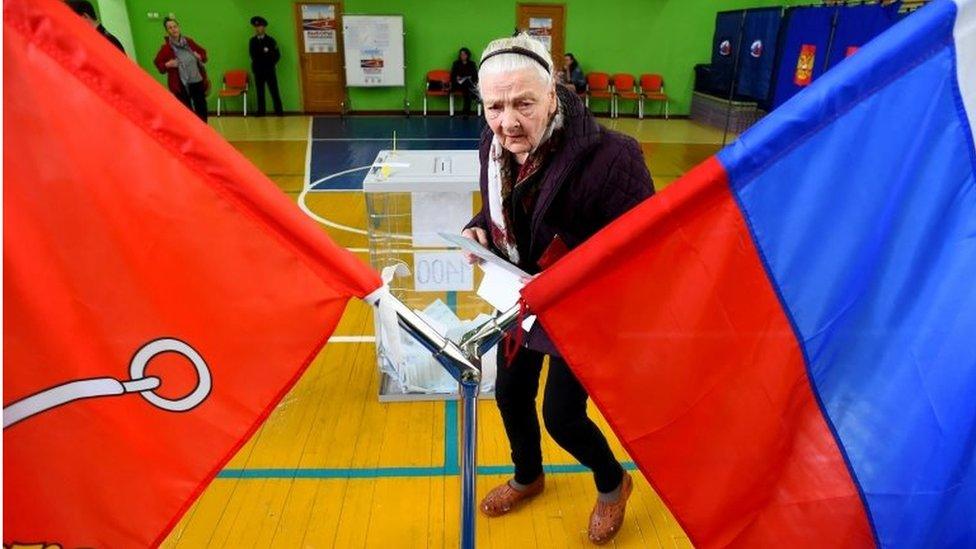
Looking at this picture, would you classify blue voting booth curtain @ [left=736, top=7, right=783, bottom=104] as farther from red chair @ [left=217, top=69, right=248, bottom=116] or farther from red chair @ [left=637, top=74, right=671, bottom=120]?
red chair @ [left=217, top=69, right=248, bottom=116]

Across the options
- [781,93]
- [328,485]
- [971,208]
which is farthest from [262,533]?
Result: [781,93]

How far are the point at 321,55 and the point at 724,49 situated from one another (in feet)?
Answer: 26.1

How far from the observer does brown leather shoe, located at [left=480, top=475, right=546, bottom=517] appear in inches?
102

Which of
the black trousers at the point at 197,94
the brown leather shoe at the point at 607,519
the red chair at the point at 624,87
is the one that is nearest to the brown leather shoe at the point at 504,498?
the brown leather shoe at the point at 607,519

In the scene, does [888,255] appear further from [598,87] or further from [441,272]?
[598,87]

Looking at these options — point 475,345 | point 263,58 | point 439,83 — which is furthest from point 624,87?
point 475,345

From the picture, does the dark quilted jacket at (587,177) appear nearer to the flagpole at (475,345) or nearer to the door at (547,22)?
the flagpole at (475,345)

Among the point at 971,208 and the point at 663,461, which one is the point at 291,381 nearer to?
the point at 663,461

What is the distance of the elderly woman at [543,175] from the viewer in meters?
1.53

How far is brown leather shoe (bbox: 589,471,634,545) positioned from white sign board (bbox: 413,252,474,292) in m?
1.30

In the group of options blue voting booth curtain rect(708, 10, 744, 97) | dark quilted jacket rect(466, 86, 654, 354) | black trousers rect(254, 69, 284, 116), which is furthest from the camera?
black trousers rect(254, 69, 284, 116)

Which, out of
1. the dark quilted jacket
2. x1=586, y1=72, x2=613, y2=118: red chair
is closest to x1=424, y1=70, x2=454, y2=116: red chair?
x1=586, y1=72, x2=613, y2=118: red chair

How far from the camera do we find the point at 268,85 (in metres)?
12.4

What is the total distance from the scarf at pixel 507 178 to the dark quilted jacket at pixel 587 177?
0.10 feet
